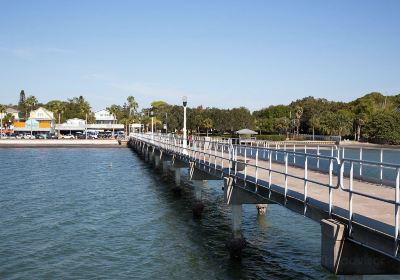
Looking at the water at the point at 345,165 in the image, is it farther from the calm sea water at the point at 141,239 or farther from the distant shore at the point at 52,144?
the distant shore at the point at 52,144

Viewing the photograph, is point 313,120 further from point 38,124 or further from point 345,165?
point 345,165

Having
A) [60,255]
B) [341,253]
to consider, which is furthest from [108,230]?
[341,253]

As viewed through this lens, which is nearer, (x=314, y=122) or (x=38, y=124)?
(x=314, y=122)

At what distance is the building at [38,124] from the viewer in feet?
498

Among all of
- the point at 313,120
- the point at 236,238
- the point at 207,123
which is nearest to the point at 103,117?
the point at 207,123

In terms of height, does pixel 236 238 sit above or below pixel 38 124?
below

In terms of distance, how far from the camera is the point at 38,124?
154 meters

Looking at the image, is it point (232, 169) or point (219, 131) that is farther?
point (219, 131)

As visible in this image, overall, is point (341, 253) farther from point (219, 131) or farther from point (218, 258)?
point (219, 131)

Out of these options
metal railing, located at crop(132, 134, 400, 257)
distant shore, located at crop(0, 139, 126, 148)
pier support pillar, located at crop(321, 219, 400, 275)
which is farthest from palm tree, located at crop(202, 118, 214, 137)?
pier support pillar, located at crop(321, 219, 400, 275)

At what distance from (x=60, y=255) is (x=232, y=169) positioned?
26.3 feet

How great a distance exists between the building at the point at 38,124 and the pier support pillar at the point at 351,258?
148m

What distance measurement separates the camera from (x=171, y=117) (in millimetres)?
147625

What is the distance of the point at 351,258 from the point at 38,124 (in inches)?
6041
